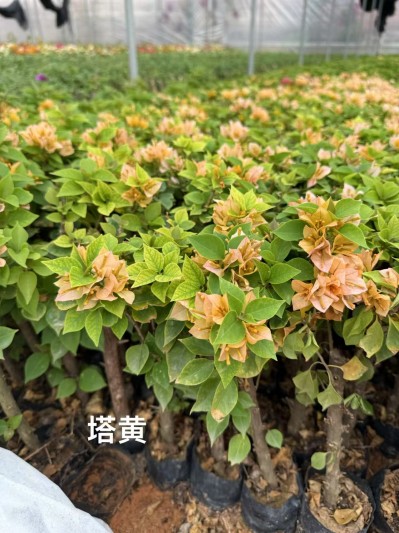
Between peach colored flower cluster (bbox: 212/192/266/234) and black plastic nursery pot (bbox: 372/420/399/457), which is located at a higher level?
peach colored flower cluster (bbox: 212/192/266/234)

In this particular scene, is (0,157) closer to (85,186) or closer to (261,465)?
(85,186)

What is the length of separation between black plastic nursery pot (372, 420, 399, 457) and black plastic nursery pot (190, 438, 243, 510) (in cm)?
67

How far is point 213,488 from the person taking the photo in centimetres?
158

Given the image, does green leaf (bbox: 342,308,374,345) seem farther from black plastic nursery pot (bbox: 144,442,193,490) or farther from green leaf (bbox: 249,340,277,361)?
black plastic nursery pot (bbox: 144,442,193,490)

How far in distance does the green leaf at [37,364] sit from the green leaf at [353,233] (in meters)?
1.23

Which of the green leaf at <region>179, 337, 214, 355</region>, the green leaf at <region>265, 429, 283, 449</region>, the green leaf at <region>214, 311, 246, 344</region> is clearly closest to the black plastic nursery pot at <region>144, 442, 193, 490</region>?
the green leaf at <region>265, 429, 283, 449</region>

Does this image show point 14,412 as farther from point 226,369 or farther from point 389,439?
point 389,439

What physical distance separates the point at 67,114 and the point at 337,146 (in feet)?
4.83

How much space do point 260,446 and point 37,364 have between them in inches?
35.4

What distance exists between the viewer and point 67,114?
7.97ft

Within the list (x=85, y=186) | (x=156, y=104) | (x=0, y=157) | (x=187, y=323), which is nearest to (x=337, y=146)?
(x=85, y=186)

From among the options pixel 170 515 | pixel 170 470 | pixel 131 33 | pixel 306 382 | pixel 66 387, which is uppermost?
pixel 131 33

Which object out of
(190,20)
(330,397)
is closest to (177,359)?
(330,397)

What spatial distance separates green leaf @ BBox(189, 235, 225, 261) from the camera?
3.52 ft
